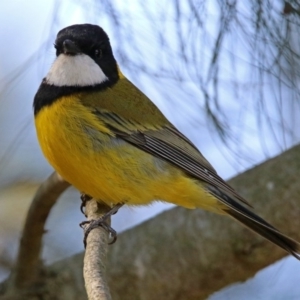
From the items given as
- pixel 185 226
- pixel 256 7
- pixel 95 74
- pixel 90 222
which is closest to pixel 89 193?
pixel 90 222

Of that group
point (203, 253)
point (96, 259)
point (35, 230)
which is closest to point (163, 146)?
point (203, 253)

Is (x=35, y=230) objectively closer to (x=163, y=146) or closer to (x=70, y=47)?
(x=163, y=146)

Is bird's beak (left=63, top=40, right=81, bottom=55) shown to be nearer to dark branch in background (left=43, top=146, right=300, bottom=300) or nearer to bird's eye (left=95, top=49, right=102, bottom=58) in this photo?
bird's eye (left=95, top=49, right=102, bottom=58)

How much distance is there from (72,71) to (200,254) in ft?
2.89

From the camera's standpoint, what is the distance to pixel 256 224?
2.67m

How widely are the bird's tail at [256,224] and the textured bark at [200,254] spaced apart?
0.33 meters

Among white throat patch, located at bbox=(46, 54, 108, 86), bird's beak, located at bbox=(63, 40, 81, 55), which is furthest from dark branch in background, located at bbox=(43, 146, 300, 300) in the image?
bird's beak, located at bbox=(63, 40, 81, 55)

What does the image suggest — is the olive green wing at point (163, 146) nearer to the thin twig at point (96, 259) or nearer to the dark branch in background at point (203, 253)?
the thin twig at point (96, 259)

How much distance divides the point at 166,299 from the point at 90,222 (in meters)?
0.70

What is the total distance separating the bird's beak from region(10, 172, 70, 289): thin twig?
488 millimetres

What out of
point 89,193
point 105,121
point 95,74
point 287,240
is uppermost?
point 95,74

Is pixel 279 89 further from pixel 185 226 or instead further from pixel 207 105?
pixel 185 226

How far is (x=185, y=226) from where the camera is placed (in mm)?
3143

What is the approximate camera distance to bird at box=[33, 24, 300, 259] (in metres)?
2.57
